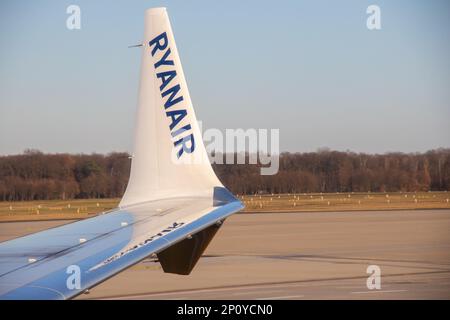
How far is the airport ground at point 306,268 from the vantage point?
16.6 metres

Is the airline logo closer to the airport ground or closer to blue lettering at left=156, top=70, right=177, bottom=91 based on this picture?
blue lettering at left=156, top=70, right=177, bottom=91

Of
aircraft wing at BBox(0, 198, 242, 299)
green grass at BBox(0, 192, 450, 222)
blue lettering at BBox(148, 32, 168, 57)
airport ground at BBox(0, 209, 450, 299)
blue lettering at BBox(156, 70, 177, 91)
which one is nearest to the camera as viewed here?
aircraft wing at BBox(0, 198, 242, 299)

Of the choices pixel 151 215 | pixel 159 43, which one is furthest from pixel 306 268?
pixel 151 215

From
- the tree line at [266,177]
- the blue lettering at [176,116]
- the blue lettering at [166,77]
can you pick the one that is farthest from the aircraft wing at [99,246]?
the tree line at [266,177]

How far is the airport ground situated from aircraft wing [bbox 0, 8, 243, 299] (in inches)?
156

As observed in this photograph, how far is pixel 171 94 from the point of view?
39.0 ft

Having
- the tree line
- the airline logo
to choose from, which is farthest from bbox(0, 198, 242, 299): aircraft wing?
the tree line

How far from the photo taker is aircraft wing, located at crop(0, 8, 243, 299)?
246 inches

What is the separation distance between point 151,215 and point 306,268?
12175 mm

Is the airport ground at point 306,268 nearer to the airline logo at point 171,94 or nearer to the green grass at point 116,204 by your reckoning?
the airline logo at point 171,94

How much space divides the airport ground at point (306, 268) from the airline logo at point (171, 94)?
174 inches

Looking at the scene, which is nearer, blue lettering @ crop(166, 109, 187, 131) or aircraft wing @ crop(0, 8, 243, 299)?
aircraft wing @ crop(0, 8, 243, 299)
